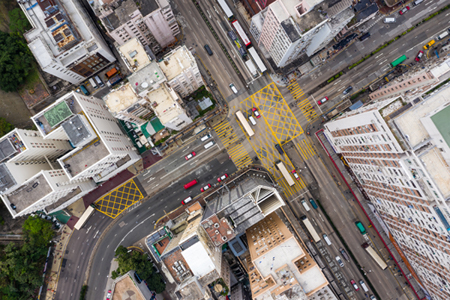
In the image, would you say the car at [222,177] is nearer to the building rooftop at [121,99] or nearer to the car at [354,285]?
the building rooftop at [121,99]

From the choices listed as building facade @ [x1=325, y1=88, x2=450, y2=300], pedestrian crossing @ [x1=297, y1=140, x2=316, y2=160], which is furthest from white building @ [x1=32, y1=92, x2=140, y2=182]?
building facade @ [x1=325, y1=88, x2=450, y2=300]

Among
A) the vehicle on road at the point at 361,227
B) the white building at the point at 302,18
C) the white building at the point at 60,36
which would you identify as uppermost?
the white building at the point at 60,36

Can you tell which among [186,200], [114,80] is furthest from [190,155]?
[114,80]

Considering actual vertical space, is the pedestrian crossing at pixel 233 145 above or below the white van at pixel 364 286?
above

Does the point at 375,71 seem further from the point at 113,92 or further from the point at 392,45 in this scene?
the point at 113,92

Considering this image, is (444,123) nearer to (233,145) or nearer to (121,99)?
(233,145)

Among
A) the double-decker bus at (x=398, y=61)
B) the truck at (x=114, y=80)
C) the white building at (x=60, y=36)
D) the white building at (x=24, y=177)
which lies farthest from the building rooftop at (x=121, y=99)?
the double-decker bus at (x=398, y=61)
